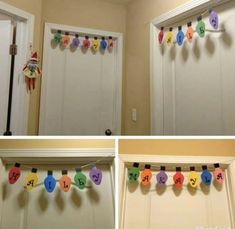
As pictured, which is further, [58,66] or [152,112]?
[152,112]

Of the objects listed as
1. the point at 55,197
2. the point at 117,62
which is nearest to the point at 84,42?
the point at 117,62

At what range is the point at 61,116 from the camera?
860mm

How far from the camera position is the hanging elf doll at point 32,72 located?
2.87 feet

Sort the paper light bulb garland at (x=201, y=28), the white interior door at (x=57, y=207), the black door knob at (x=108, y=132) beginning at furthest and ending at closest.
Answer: the paper light bulb garland at (x=201, y=28) < the black door knob at (x=108, y=132) < the white interior door at (x=57, y=207)

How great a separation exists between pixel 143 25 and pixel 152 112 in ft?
1.22

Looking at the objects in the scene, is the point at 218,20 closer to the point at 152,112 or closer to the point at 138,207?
the point at 152,112

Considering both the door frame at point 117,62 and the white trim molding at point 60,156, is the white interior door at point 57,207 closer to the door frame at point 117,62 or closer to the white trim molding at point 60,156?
the white trim molding at point 60,156

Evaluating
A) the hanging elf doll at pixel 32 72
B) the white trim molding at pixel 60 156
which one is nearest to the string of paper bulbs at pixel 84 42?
the hanging elf doll at pixel 32 72

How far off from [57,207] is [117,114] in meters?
0.39

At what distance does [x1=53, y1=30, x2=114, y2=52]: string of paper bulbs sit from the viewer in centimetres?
90

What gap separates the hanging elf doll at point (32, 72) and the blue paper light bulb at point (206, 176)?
0.64 m

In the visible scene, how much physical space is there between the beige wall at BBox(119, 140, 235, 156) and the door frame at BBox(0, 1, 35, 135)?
15.1 inches

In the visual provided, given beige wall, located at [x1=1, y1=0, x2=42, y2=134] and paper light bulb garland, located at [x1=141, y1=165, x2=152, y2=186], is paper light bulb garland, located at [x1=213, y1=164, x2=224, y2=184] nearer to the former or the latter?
paper light bulb garland, located at [x1=141, y1=165, x2=152, y2=186]

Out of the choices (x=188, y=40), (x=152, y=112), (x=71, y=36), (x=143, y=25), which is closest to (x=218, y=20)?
(x=188, y=40)
